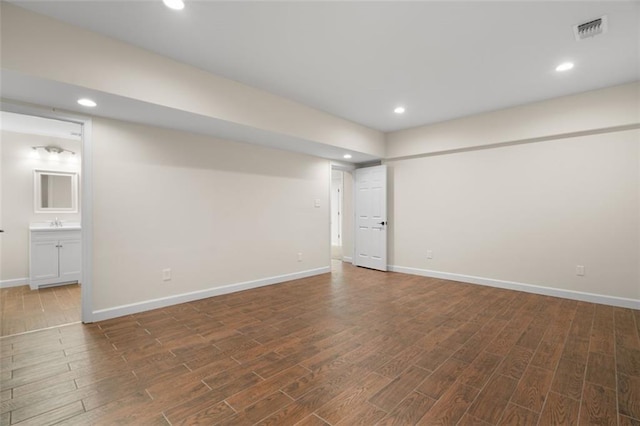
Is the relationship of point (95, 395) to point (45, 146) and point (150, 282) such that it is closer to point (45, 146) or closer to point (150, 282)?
point (150, 282)

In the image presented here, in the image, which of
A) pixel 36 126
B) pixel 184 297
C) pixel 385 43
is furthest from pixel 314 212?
pixel 36 126

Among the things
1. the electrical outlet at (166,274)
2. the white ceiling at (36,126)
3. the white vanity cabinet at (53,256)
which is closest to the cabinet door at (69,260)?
the white vanity cabinet at (53,256)

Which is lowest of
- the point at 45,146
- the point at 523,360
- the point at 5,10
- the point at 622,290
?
the point at 523,360

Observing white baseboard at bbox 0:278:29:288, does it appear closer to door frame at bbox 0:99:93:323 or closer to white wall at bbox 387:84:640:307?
door frame at bbox 0:99:93:323

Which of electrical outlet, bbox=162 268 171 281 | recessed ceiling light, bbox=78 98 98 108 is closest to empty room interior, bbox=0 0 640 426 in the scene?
electrical outlet, bbox=162 268 171 281

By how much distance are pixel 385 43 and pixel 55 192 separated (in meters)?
6.23

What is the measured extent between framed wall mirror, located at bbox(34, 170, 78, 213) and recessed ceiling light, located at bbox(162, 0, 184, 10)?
4.78 metres

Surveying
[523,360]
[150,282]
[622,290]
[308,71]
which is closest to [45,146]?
[150,282]

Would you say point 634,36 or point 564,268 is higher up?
point 634,36

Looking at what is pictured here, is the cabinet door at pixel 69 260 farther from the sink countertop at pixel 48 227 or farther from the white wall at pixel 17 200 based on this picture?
the white wall at pixel 17 200

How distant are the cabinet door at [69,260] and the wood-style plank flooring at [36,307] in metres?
0.18

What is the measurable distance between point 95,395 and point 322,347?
5.60 feet

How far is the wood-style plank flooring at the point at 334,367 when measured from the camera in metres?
1.74

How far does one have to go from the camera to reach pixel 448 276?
5145 millimetres
